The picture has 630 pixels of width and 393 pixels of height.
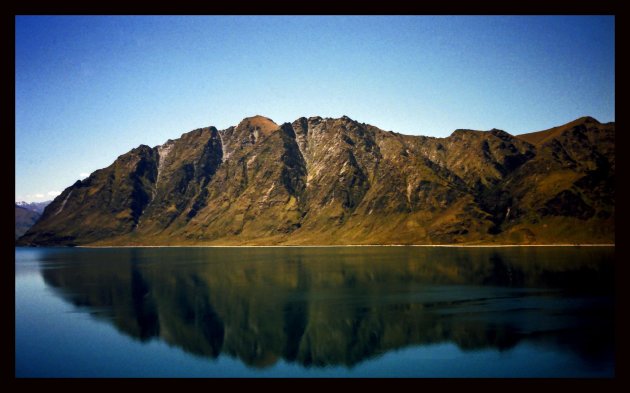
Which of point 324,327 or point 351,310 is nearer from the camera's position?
point 324,327

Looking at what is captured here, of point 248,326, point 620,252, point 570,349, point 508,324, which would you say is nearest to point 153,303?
point 248,326

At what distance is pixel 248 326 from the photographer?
8412 cm

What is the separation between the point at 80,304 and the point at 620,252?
10098cm

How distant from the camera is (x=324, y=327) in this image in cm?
8231

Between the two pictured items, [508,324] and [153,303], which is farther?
[153,303]

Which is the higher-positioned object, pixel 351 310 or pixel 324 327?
pixel 324 327

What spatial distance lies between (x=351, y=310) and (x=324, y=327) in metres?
14.0

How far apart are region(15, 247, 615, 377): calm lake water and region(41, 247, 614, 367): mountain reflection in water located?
0.92 feet

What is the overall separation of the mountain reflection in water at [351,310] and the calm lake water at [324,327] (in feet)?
0.92

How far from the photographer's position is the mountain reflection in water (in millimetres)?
71875

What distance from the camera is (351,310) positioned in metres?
95.3

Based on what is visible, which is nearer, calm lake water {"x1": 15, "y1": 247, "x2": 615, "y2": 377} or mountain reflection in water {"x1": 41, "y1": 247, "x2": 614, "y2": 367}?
calm lake water {"x1": 15, "y1": 247, "x2": 615, "y2": 377}
